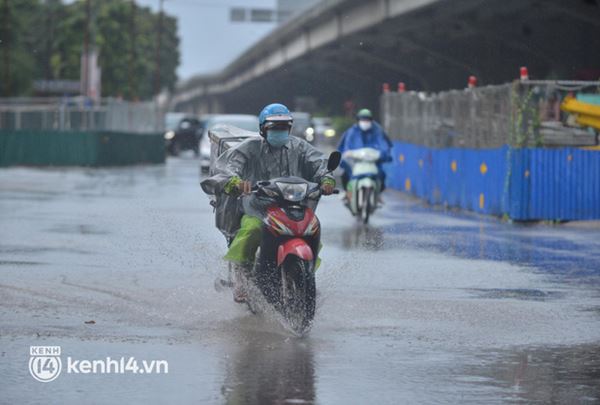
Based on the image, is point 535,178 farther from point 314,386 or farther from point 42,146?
point 42,146

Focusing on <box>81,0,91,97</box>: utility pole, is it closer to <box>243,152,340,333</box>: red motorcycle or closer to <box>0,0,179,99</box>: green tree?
<box>0,0,179,99</box>: green tree

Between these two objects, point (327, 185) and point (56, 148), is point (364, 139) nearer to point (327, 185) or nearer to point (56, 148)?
point (327, 185)

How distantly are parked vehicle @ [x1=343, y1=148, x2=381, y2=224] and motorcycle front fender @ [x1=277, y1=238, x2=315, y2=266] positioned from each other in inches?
457

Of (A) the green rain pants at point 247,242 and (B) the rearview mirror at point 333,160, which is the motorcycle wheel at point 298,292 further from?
(B) the rearview mirror at point 333,160

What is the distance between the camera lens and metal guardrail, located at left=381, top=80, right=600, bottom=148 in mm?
22328

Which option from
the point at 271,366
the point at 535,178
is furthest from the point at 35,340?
the point at 535,178

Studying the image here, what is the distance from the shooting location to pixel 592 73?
178 feet

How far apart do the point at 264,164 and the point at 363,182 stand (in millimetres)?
11410

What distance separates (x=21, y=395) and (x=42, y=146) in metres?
41.3

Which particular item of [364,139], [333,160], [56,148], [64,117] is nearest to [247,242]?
[333,160]

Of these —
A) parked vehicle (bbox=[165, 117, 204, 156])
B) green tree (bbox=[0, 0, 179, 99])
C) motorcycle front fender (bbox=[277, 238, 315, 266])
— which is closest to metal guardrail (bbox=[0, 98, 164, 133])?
parked vehicle (bbox=[165, 117, 204, 156])

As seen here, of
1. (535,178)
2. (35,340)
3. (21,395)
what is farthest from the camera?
(535,178)

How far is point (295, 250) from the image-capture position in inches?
398

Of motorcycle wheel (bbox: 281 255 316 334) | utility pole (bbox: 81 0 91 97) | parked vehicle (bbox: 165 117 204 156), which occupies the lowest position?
parked vehicle (bbox: 165 117 204 156)
